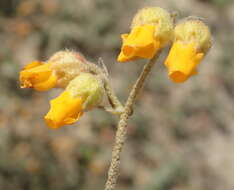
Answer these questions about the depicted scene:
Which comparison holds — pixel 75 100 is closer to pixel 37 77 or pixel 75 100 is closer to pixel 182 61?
pixel 37 77

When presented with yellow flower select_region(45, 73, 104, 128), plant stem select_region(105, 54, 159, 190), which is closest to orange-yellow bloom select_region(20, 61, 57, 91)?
yellow flower select_region(45, 73, 104, 128)

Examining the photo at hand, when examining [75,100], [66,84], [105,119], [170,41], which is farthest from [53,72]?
[105,119]

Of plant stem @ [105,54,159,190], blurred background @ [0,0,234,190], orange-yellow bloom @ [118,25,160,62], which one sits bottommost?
blurred background @ [0,0,234,190]

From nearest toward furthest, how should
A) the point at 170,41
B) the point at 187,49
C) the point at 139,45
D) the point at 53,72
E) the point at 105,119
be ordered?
the point at 139,45
the point at 187,49
the point at 170,41
the point at 53,72
the point at 105,119

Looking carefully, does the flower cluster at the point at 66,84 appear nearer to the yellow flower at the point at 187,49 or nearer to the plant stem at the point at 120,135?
the plant stem at the point at 120,135

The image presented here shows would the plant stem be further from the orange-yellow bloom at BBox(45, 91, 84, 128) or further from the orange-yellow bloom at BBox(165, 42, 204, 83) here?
the orange-yellow bloom at BBox(45, 91, 84, 128)

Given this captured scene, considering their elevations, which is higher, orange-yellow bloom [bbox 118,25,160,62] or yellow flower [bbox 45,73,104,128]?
orange-yellow bloom [bbox 118,25,160,62]

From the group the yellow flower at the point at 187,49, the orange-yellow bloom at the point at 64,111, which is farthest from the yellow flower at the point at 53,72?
the yellow flower at the point at 187,49

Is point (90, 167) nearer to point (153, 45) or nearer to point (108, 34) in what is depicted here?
point (108, 34)
